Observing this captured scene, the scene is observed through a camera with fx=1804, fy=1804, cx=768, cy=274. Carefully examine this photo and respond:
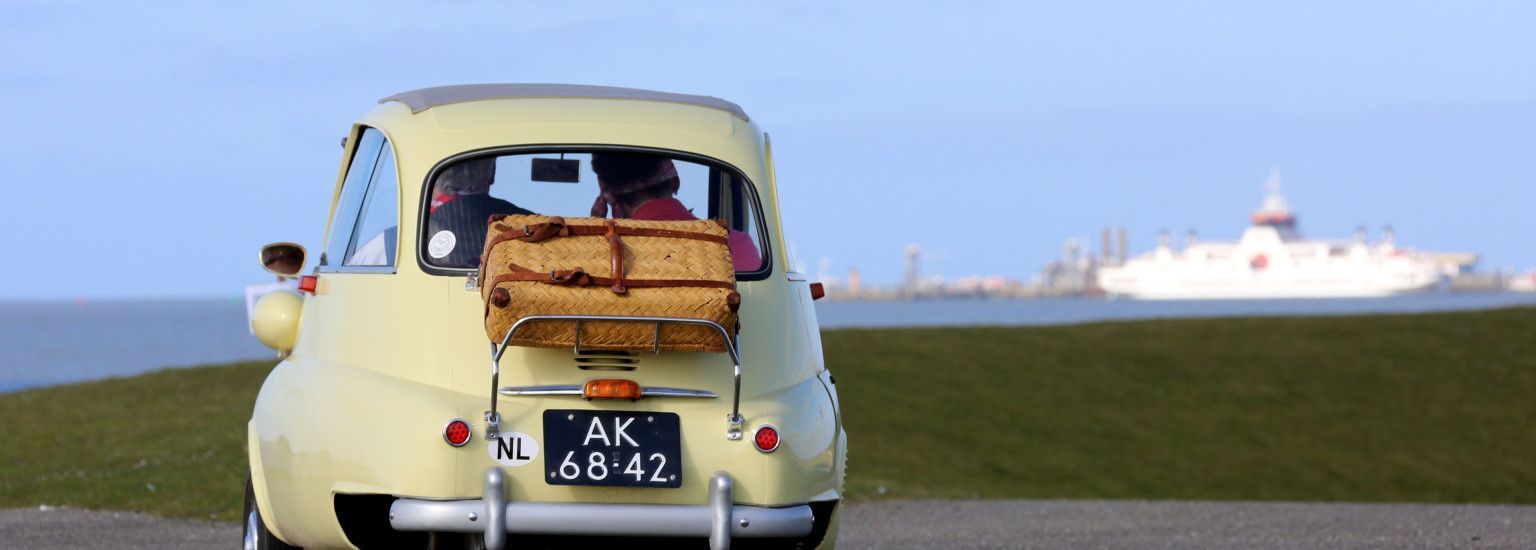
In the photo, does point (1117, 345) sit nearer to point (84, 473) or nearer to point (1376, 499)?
point (1376, 499)

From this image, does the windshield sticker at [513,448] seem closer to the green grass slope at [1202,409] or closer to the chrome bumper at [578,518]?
the chrome bumper at [578,518]

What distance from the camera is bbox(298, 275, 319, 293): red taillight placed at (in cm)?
620

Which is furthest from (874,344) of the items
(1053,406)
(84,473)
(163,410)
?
(84,473)

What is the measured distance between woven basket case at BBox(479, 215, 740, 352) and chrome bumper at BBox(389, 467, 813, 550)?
A: 1.41ft

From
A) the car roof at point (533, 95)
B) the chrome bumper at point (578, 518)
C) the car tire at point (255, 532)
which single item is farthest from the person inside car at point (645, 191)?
the car tire at point (255, 532)

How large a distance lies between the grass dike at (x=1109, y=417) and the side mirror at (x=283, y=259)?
7230 mm

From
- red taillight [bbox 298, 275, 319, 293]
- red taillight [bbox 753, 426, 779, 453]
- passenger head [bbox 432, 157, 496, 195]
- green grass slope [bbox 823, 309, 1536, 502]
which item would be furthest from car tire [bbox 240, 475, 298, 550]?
green grass slope [bbox 823, 309, 1536, 502]

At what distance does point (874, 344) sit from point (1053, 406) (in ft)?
14.2

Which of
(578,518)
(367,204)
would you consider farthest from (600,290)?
(367,204)

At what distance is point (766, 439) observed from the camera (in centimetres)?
536

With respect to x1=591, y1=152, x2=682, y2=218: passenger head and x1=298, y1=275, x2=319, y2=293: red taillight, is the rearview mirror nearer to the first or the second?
x1=591, y1=152, x2=682, y2=218: passenger head

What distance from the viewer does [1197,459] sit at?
2342 centimetres

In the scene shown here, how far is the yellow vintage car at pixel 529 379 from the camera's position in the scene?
5.20m

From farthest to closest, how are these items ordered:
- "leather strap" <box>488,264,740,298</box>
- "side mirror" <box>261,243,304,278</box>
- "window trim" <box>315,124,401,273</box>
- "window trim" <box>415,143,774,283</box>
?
"side mirror" <box>261,243,304,278</box>
"window trim" <box>315,124,401,273</box>
"window trim" <box>415,143,774,283</box>
"leather strap" <box>488,264,740,298</box>
